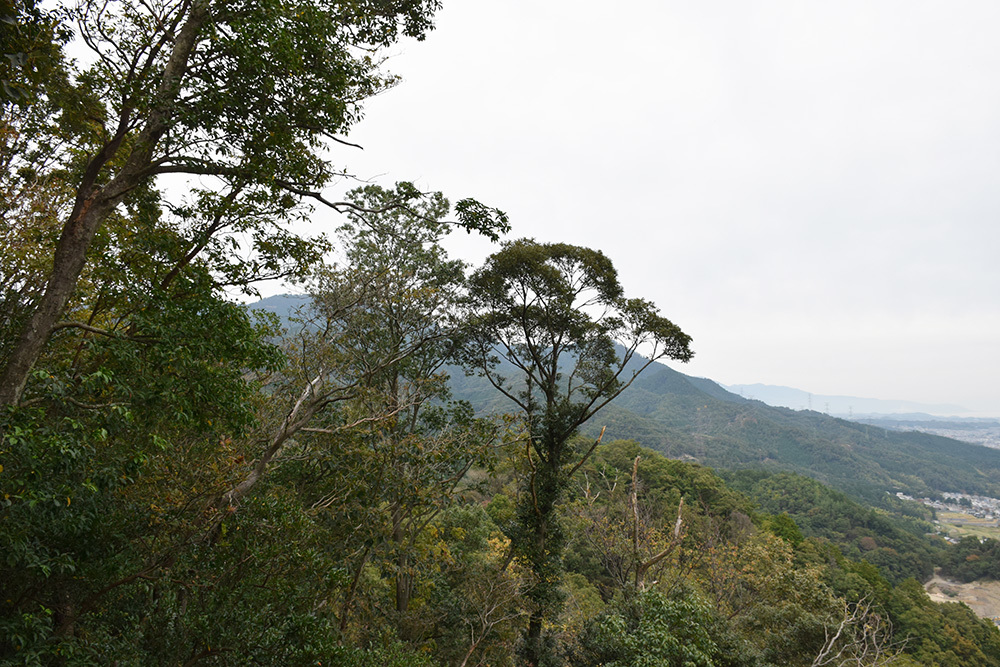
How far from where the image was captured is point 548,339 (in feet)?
35.4

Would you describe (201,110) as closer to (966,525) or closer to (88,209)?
(88,209)

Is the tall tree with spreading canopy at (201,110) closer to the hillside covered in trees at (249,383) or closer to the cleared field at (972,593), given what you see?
the hillside covered in trees at (249,383)

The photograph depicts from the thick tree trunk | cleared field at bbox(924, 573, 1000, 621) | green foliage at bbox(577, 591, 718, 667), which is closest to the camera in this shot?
the thick tree trunk

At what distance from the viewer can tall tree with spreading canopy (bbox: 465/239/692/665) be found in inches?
397

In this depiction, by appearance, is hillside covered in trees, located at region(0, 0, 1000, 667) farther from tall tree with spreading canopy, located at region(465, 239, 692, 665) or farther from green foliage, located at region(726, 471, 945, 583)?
green foliage, located at region(726, 471, 945, 583)

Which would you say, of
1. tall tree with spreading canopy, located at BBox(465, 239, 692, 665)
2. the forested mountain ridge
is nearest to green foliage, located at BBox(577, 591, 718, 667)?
tall tree with spreading canopy, located at BBox(465, 239, 692, 665)

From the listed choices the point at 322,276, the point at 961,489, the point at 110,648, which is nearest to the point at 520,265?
the point at 322,276

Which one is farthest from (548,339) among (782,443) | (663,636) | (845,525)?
(782,443)

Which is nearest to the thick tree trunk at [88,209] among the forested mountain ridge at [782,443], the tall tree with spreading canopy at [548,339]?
the tall tree with spreading canopy at [548,339]

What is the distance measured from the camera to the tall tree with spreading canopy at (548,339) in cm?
1009

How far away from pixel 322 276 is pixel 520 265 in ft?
14.3

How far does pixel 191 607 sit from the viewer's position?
5.61 meters

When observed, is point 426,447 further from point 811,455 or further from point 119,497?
point 811,455

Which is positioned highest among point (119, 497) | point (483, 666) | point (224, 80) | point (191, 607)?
point (224, 80)
